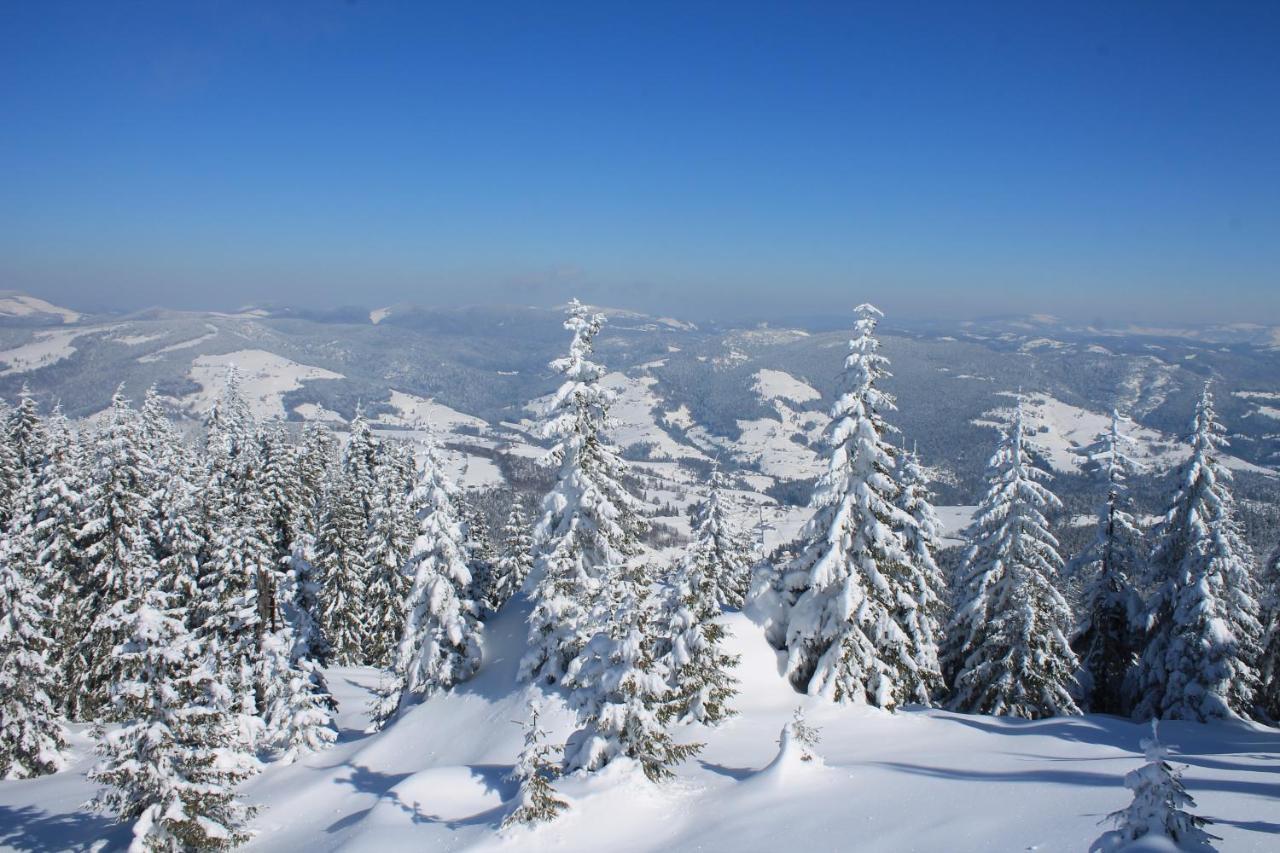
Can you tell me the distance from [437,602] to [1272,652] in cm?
3178

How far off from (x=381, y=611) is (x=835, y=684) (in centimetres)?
3180

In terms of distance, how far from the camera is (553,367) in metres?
24.8

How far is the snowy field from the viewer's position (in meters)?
12.3

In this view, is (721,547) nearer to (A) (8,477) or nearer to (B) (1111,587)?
(B) (1111,587)

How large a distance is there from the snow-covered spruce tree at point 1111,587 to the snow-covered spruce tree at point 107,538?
42151 mm

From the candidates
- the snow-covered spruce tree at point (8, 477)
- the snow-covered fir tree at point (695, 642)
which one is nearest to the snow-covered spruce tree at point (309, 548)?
the snow-covered spruce tree at point (8, 477)

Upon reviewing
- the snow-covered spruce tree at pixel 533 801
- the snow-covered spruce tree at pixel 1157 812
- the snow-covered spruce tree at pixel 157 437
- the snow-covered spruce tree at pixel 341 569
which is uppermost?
A: the snow-covered spruce tree at pixel 1157 812

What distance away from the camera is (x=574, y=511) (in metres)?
25.1

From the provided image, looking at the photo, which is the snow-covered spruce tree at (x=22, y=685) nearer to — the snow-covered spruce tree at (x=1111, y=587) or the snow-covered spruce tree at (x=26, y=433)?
the snow-covered spruce tree at (x=26, y=433)

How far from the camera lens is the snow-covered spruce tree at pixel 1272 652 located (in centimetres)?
2450

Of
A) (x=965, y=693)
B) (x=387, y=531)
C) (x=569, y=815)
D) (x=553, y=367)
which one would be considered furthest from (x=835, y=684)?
(x=387, y=531)

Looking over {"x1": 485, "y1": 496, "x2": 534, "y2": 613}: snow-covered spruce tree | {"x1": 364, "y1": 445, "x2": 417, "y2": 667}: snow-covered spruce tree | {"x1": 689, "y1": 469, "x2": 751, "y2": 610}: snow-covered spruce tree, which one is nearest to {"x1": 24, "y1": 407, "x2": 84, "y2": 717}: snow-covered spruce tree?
{"x1": 364, "y1": 445, "x2": 417, "y2": 667}: snow-covered spruce tree

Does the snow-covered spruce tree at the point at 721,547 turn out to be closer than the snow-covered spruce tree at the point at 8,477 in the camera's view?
Yes

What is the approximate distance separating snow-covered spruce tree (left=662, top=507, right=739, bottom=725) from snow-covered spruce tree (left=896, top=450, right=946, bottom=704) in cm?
781
